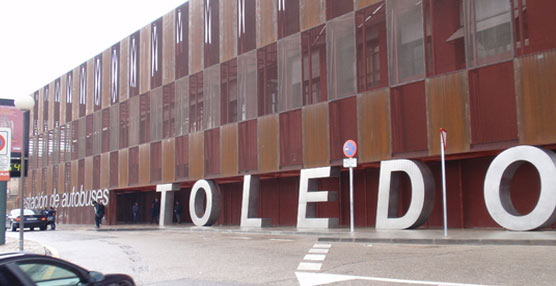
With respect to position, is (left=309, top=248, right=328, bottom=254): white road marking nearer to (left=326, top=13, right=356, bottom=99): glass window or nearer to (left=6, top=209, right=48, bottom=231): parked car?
(left=326, top=13, right=356, bottom=99): glass window

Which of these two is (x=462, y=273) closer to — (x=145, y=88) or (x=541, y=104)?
(x=541, y=104)

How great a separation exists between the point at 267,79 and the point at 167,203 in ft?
36.5

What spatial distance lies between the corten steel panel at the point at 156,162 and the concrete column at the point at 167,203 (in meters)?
1.39

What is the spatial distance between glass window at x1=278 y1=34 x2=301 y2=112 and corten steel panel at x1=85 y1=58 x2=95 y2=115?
78.5 feet

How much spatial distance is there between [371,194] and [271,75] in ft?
27.0

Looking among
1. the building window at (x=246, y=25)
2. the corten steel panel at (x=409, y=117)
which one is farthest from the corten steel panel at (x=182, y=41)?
the corten steel panel at (x=409, y=117)

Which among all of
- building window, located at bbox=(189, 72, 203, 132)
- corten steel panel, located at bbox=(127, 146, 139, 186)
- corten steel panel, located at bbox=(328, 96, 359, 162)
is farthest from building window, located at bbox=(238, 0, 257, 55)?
corten steel panel, located at bbox=(127, 146, 139, 186)

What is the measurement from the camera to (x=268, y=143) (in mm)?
27094

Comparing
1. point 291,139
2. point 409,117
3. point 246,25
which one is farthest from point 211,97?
point 409,117

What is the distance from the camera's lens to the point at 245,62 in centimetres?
2931

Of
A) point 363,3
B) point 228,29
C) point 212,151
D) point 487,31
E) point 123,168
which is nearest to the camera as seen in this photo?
point 487,31

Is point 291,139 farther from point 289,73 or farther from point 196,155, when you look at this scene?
point 196,155

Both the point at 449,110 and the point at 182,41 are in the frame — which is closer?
the point at 449,110

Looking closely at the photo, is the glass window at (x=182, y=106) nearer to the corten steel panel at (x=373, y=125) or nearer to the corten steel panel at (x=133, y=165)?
the corten steel panel at (x=133, y=165)
